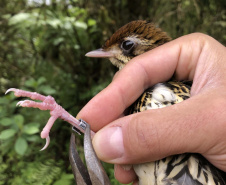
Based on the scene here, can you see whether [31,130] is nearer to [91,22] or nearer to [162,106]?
[162,106]

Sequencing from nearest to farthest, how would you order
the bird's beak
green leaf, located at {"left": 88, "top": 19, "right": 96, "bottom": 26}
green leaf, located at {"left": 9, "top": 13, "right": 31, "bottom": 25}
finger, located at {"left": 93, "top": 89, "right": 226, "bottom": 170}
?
1. finger, located at {"left": 93, "top": 89, "right": 226, "bottom": 170}
2. the bird's beak
3. green leaf, located at {"left": 9, "top": 13, "right": 31, "bottom": 25}
4. green leaf, located at {"left": 88, "top": 19, "right": 96, "bottom": 26}

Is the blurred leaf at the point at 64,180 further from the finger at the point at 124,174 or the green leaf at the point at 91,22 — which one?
the green leaf at the point at 91,22

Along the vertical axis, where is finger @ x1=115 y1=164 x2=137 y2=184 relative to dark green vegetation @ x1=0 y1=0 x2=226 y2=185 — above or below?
below

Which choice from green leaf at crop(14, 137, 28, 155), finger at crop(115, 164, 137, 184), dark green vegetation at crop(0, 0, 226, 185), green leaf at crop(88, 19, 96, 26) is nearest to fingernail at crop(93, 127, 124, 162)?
finger at crop(115, 164, 137, 184)

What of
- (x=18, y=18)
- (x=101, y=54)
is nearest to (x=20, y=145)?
(x=101, y=54)

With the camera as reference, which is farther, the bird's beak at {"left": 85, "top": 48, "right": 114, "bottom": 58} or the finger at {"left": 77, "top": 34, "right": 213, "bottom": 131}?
the bird's beak at {"left": 85, "top": 48, "right": 114, "bottom": 58}

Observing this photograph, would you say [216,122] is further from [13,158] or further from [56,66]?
[56,66]

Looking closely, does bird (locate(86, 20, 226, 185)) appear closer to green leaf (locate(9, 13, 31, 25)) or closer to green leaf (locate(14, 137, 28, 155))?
green leaf (locate(14, 137, 28, 155))
